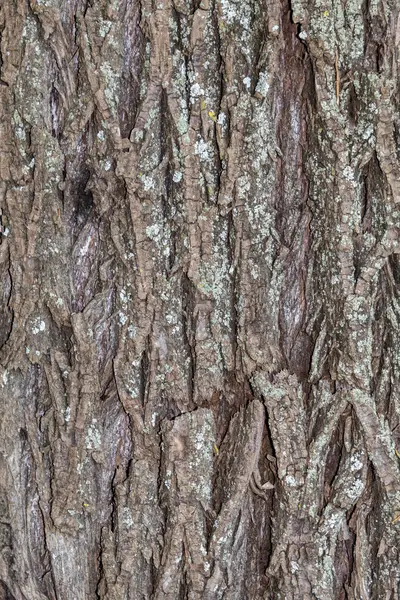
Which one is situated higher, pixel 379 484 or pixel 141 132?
pixel 141 132

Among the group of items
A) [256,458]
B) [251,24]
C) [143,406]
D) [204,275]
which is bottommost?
[256,458]

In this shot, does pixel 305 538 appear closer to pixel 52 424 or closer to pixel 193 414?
pixel 193 414

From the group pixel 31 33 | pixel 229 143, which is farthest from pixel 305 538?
pixel 31 33

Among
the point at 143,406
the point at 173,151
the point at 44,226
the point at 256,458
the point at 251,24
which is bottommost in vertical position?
the point at 256,458

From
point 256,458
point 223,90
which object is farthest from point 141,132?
point 256,458

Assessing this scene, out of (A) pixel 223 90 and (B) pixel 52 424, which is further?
(B) pixel 52 424

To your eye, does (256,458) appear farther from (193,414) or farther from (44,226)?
(44,226)
